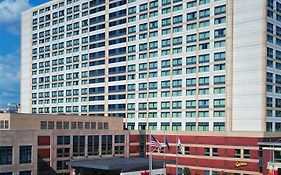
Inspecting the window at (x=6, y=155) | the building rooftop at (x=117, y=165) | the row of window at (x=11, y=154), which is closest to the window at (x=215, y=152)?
the building rooftop at (x=117, y=165)

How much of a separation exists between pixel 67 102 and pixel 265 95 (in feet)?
211

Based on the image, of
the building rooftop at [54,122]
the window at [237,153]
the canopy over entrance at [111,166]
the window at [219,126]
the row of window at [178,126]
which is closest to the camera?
the canopy over entrance at [111,166]

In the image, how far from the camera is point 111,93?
11256 cm

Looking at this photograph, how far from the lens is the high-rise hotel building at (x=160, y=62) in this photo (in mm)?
86188

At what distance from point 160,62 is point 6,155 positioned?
1848 inches

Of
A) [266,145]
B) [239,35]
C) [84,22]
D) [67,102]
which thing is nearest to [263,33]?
[239,35]

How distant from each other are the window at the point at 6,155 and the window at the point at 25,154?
198 cm

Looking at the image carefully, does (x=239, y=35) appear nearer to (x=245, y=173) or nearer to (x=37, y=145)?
(x=245, y=173)

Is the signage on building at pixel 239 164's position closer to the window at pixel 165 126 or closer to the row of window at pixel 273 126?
the row of window at pixel 273 126

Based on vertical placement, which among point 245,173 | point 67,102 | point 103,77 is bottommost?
point 245,173

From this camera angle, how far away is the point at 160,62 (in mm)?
101500

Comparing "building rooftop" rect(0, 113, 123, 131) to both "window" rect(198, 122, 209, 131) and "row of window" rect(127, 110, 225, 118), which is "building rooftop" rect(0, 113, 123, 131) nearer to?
"row of window" rect(127, 110, 225, 118)

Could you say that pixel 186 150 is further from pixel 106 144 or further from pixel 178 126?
pixel 106 144

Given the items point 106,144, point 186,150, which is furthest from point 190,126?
point 106,144
